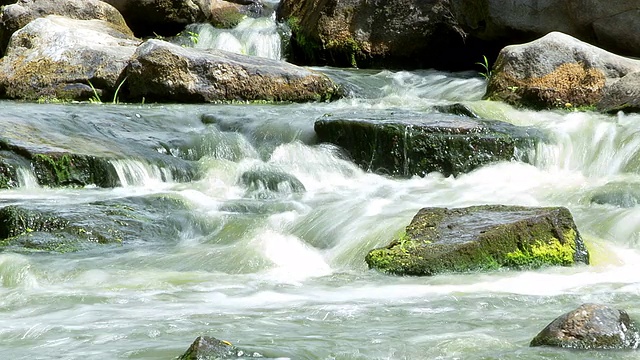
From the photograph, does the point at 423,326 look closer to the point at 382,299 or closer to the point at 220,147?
the point at 382,299

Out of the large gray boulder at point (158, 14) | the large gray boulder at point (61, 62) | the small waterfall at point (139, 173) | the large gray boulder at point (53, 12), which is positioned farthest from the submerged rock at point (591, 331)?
the large gray boulder at point (158, 14)

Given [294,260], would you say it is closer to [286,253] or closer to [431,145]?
[286,253]

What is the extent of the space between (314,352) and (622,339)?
1.15m

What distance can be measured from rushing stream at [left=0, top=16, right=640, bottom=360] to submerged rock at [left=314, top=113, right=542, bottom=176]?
0.41ft

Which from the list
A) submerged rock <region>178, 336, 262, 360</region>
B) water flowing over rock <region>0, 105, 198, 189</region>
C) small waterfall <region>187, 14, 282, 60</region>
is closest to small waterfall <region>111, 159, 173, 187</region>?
water flowing over rock <region>0, 105, 198, 189</region>

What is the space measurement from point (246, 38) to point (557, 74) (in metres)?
6.25

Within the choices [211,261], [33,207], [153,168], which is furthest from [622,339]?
[153,168]

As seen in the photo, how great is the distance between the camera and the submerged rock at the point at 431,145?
8.55 metres

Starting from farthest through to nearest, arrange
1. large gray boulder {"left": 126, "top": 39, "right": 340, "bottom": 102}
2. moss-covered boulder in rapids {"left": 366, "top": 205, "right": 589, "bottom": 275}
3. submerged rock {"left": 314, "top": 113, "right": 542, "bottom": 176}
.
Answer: large gray boulder {"left": 126, "top": 39, "right": 340, "bottom": 102}, submerged rock {"left": 314, "top": 113, "right": 542, "bottom": 176}, moss-covered boulder in rapids {"left": 366, "top": 205, "right": 589, "bottom": 275}

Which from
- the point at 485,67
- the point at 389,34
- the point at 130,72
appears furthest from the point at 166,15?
the point at 485,67

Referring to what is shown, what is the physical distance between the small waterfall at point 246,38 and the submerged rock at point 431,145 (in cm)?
662

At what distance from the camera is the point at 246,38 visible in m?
15.7

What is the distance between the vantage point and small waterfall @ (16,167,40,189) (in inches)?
303

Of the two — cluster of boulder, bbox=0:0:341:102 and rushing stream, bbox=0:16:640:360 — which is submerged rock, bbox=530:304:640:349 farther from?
cluster of boulder, bbox=0:0:341:102
